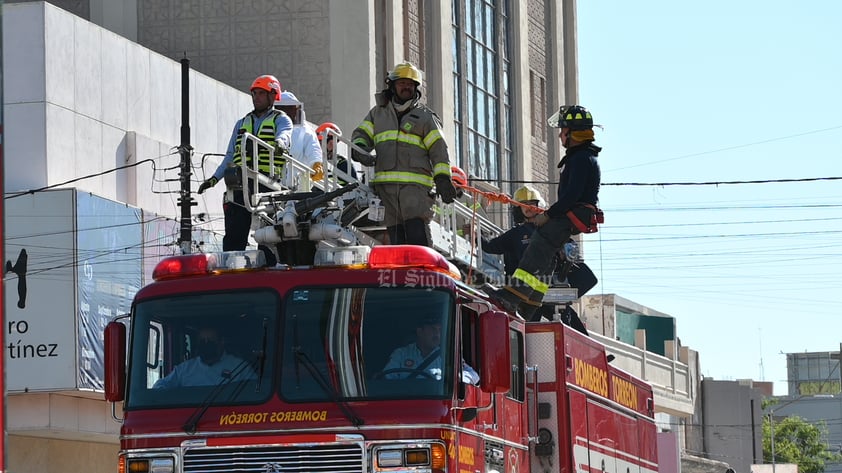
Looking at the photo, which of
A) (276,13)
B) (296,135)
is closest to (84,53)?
(276,13)

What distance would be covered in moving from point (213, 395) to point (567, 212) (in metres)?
3.73

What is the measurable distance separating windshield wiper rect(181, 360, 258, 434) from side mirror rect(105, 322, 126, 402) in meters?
0.71

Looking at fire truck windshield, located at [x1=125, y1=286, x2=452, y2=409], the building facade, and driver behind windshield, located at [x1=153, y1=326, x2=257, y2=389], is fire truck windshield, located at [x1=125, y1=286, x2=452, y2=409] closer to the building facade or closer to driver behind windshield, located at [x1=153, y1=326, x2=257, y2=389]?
driver behind windshield, located at [x1=153, y1=326, x2=257, y2=389]

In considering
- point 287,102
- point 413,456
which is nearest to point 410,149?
point 287,102

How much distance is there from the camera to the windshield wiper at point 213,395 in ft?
34.0

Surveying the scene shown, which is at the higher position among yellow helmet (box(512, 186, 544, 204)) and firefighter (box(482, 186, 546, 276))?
yellow helmet (box(512, 186, 544, 204))

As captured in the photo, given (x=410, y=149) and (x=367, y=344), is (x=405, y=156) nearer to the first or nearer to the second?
(x=410, y=149)

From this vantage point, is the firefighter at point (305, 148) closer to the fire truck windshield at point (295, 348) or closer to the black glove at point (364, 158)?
the black glove at point (364, 158)

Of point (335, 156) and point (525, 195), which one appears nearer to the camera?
point (335, 156)

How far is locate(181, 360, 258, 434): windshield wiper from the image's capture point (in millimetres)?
10359

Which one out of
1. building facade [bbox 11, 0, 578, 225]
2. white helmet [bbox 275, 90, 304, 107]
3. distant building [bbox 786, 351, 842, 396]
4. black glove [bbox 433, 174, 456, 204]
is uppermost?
building facade [bbox 11, 0, 578, 225]

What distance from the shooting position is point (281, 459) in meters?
10.2

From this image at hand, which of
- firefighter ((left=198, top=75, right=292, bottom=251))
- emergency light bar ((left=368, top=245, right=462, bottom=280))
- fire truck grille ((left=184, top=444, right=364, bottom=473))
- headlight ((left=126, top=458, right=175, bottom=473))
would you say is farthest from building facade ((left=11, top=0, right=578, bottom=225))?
fire truck grille ((left=184, top=444, right=364, bottom=473))

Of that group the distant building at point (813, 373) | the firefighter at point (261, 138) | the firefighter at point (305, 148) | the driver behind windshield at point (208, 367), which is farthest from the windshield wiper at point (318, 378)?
the distant building at point (813, 373)
